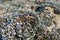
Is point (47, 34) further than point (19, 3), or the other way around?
point (19, 3)

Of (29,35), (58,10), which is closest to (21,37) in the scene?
(29,35)

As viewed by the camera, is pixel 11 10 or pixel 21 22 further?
pixel 11 10

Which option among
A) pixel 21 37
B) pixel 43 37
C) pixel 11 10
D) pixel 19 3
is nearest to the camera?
pixel 21 37

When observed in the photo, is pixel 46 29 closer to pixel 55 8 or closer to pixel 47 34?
pixel 47 34

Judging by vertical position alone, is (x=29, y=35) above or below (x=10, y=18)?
below

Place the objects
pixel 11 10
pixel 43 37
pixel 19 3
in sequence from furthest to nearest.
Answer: pixel 19 3, pixel 11 10, pixel 43 37

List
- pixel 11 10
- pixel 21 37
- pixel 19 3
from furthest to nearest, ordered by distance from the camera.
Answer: pixel 19 3, pixel 11 10, pixel 21 37

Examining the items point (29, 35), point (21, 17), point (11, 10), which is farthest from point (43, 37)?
point (11, 10)

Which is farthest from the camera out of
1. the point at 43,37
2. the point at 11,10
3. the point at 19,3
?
the point at 19,3

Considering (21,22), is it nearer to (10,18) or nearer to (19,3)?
(10,18)
